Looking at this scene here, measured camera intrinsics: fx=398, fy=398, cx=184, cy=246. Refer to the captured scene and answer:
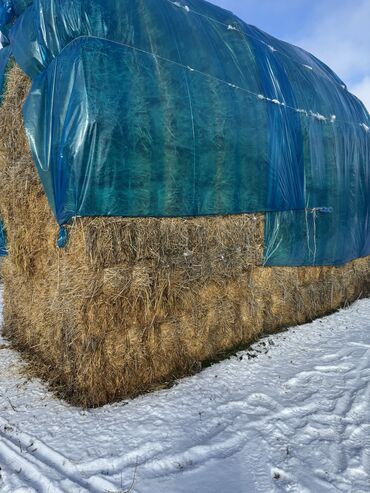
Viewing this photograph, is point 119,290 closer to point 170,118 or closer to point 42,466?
point 42,466

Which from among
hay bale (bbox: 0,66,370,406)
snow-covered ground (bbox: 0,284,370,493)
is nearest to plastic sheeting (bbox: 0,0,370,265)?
hay bale (bbox: 0,66,370,406)

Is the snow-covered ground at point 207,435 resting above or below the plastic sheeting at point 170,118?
below

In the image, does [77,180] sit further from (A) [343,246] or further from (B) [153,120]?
(A) [343,246]

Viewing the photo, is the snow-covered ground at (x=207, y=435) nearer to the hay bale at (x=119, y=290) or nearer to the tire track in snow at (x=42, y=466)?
the tire track in snow at (x=42, y=466)

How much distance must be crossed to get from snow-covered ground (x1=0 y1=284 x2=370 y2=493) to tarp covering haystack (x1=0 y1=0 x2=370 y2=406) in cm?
33

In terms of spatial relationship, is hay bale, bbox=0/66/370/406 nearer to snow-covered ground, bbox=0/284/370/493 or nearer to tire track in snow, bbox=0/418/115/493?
snow-covered ground, bbox=0/284/370/493

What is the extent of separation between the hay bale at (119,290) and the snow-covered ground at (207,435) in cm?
29

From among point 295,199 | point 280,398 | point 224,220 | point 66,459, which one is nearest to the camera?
point 66,459

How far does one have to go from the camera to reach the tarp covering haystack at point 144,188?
11.6ft

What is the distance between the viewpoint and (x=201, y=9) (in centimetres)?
499

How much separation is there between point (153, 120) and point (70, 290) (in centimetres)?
177

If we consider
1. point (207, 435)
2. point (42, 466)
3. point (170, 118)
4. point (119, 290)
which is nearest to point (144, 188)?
point (170, 118)

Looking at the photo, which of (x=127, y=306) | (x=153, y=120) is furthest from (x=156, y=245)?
(x=153, y=120)

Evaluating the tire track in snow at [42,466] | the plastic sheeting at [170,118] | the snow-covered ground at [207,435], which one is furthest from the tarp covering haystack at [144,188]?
the tire track in snow at [42,466]
